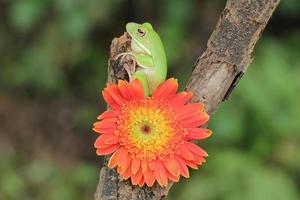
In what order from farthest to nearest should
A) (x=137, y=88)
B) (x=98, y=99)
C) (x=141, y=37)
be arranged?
(x=98, y=99) < (x=141, y=37) < (x=137, y=88)

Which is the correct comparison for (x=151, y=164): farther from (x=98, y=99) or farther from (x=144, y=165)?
(x=98, y=99)

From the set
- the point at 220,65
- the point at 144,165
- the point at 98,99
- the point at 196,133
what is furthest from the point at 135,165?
the point at 98,99

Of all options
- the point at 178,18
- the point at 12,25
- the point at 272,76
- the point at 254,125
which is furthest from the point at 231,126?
the point at 12,25

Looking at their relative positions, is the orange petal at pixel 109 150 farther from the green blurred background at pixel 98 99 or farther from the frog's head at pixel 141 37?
the green blurred background at pixel 98 99

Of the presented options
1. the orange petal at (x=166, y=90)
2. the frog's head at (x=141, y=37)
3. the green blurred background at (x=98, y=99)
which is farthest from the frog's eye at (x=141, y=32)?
the green blurred background at (x=98, y=99)

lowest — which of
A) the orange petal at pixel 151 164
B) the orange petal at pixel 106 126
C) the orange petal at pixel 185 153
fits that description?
the orange petal at pixel 151 164

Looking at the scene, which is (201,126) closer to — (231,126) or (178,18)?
(231,126)
